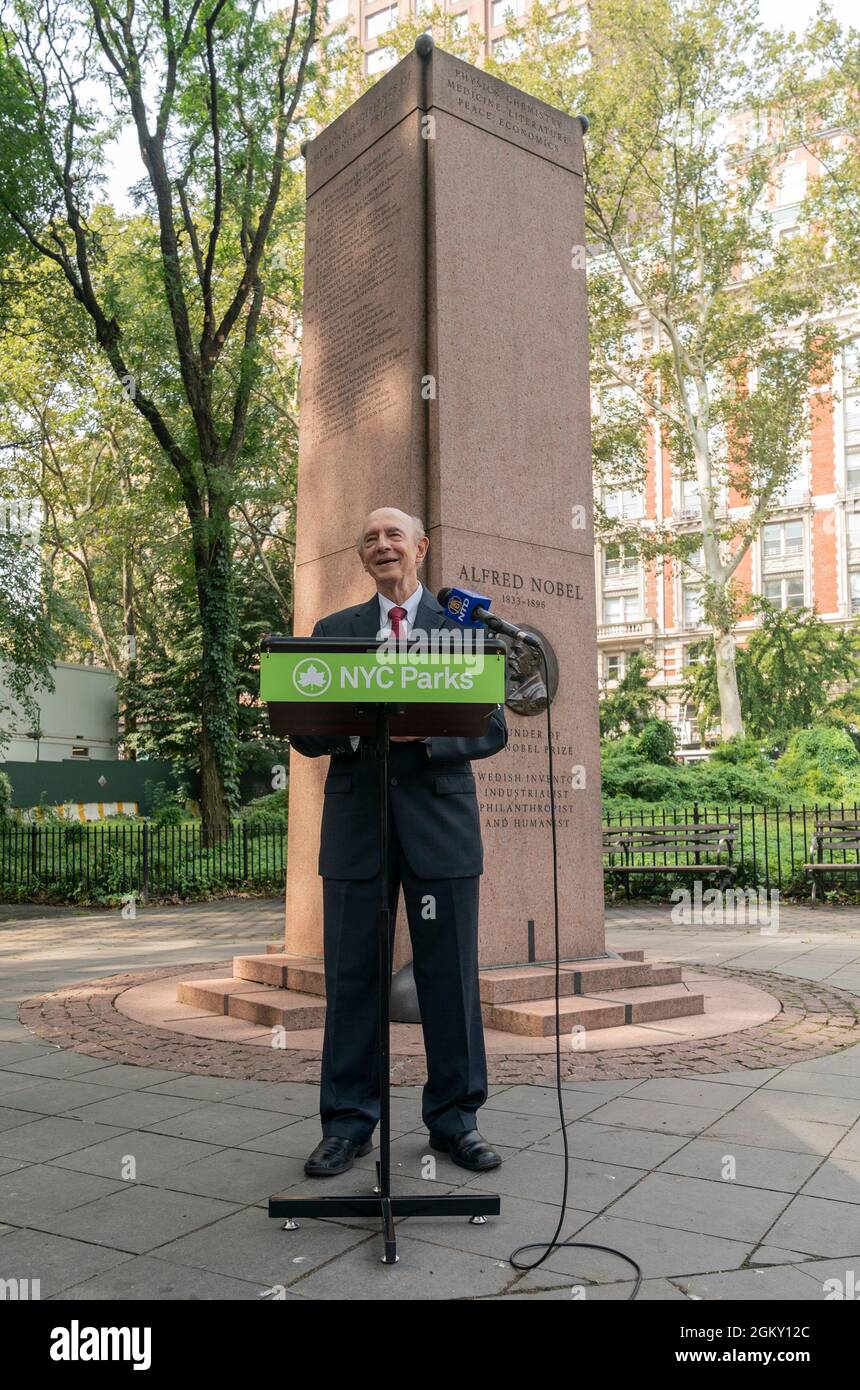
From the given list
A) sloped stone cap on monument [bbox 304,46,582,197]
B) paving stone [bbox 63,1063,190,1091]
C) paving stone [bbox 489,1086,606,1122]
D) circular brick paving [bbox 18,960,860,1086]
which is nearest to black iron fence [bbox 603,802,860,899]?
circular brick paving [bbox 18,960,860,1086]

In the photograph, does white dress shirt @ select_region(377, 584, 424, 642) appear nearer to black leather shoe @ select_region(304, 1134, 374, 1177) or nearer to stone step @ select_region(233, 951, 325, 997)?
black leather shoe @ select_region(304, 1134, 374, 1177)

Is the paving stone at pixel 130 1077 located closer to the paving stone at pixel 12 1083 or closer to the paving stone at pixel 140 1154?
the paving stone at pixel 12 1083

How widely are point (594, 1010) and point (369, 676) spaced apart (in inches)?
146

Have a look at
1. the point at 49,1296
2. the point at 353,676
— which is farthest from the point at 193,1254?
the point at 353,676

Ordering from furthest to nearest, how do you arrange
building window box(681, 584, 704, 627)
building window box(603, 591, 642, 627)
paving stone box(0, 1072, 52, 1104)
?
building window box(603, 591, 642, 627) < building window box(681, 584, 704, 627) < paving stone box(0, 1072, 52, 1104)

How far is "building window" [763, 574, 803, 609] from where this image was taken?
5678 cm

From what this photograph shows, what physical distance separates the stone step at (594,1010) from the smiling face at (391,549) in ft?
9.85

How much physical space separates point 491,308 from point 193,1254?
599cm

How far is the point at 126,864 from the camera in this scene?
1577cm

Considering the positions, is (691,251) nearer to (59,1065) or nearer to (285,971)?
(285,971)

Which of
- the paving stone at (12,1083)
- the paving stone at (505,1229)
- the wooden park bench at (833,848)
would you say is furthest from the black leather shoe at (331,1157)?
the wooden park bench at (833,848)

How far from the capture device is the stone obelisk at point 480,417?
22.9 ft

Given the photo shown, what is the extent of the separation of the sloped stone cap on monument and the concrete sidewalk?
6172 millimetres

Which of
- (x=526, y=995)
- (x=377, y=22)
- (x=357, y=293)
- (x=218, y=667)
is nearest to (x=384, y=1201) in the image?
(x=526, y=995)
